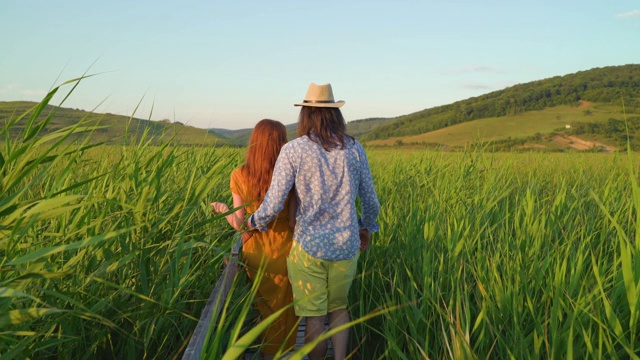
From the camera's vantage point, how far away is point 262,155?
3.01 metres

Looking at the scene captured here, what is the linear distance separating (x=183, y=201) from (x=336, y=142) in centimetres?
87

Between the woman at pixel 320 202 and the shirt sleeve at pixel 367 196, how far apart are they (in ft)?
0.09

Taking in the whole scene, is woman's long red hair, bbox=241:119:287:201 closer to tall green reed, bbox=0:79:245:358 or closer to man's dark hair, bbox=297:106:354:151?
man's dark hair, bbox=297:106:354:151

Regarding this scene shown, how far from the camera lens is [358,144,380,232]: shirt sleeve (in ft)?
9.17

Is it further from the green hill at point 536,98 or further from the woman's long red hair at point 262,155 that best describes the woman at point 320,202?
the green hill at point 536,98

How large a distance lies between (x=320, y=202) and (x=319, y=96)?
24.0 inches

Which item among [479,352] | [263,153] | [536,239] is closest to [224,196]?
[263,153]

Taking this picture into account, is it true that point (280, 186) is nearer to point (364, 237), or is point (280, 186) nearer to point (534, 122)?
point (364, 237)

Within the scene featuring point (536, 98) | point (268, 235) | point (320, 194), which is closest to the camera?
point (320, 194)

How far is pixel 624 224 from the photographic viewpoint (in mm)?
4434

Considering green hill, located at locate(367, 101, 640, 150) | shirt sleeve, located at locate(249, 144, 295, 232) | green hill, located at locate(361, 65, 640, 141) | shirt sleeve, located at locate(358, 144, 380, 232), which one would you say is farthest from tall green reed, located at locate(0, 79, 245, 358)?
green hill, located at locate(361, 65, 640, 141)

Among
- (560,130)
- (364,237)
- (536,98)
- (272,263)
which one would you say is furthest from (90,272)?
(536,98)

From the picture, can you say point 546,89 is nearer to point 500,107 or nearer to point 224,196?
point 500,107

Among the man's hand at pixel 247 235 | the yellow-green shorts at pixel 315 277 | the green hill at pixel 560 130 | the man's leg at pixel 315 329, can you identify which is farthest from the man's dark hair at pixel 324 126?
the green hill at pixel 560 130
